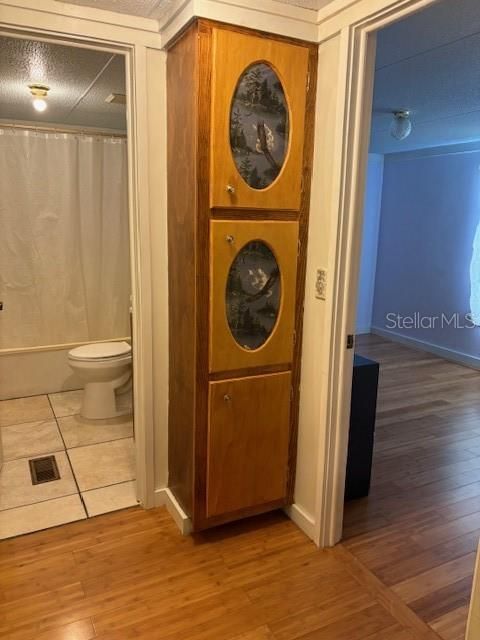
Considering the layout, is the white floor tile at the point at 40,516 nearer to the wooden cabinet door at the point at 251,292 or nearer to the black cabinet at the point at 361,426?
the wooden cabinet door at the point at 251,292

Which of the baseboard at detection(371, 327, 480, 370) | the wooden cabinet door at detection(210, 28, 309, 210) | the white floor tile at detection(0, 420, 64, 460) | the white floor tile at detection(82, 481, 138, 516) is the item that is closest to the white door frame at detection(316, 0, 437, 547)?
the wooden cabinet door at detection(210, 28, 309, 210)

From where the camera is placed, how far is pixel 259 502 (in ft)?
7.45

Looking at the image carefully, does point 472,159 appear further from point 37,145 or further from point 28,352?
point 28,352

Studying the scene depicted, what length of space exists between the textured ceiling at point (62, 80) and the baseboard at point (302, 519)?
226 centimetres

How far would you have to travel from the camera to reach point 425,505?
8.35 ft

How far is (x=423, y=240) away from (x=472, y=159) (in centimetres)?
96

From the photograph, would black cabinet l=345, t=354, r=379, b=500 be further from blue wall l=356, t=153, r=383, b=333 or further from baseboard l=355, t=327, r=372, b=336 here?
baseboard l=355, t=327, r=372, b=336

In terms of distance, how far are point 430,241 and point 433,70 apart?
121 inches

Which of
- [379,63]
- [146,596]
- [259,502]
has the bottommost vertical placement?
[146,596]

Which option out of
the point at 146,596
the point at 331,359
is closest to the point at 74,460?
the point at 146,596

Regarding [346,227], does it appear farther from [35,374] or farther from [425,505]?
[35,374]

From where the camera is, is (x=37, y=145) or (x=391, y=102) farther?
(x=37, y=145)

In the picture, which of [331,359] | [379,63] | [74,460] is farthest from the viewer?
[74,460]

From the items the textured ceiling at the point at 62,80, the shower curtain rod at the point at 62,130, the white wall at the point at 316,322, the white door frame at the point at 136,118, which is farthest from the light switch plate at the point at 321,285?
the shower curtain rod at the point at 62,130
